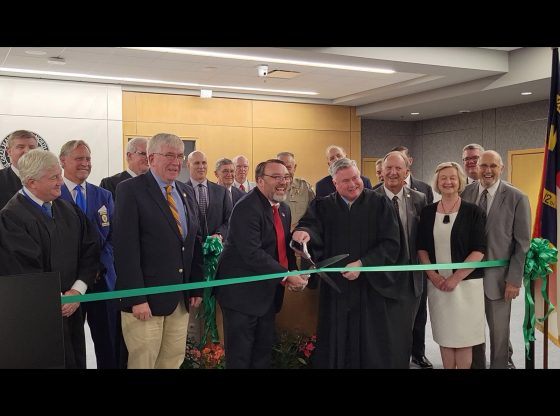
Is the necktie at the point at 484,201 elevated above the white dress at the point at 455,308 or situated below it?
above

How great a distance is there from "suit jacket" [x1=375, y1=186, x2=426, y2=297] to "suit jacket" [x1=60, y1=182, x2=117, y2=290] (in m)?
1.87

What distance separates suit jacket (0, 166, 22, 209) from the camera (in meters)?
3.84

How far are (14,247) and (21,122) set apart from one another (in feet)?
22.9

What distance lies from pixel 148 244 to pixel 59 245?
48 centimetres

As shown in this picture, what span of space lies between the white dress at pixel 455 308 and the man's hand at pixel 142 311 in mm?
1963

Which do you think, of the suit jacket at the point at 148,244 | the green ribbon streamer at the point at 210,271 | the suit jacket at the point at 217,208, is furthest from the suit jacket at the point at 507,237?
the suit jacket at the point at 217,208

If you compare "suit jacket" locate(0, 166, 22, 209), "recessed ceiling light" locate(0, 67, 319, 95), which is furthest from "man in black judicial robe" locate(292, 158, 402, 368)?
"recessed ceiling light" locate(0, 67, 319, 95)

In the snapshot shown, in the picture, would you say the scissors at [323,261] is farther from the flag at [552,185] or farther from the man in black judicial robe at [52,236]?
the flag at [552,185]

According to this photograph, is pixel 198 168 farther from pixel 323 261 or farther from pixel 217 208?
pixel 323 261

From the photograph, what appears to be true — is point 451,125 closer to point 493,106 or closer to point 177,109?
point 493,106

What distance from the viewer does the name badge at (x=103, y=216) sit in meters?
3.89

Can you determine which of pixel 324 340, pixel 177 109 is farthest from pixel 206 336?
pixel 177 109

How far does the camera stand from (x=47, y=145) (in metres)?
9.34

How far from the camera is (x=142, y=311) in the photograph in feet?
10.7
